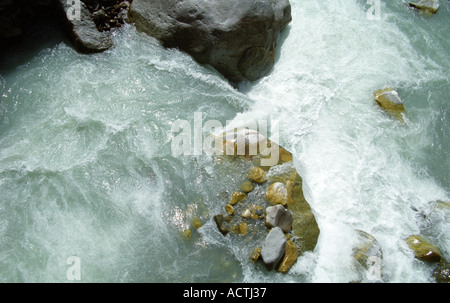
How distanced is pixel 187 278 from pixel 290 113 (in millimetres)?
3375

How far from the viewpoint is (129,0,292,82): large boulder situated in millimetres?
6230

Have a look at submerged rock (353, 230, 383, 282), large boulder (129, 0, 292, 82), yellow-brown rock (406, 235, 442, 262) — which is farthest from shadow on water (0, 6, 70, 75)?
yellow-brown rock (406, 235, 442, 262)

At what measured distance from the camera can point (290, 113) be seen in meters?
6.30

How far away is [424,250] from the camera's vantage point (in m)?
4.88

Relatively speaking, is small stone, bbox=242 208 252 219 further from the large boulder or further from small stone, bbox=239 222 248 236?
the large boulder

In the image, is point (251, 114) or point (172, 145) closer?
point (172, 145)

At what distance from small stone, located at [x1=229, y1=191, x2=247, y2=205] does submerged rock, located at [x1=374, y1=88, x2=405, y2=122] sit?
3.41 metres

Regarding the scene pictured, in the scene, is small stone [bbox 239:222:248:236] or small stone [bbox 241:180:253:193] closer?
small stone [bbox 239:222:248:236]

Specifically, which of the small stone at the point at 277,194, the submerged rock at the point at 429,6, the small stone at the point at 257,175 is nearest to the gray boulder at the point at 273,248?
the small stone at the point at 277,194

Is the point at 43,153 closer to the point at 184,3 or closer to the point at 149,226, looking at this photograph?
the point at 149,226

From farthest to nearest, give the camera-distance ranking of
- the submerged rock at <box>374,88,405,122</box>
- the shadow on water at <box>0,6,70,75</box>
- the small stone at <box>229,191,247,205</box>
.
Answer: the submerged rock at <box>374,88,405,122</box>, the shadow on water at <box>0,6,70,75</box>, the small stone at <box>229,191,247,205</box>

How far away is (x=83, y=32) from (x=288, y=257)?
525cm

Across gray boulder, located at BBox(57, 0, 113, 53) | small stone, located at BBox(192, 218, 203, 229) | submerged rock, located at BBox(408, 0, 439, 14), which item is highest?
submerged rock, located at BBox(408, 0, 439, 14)
